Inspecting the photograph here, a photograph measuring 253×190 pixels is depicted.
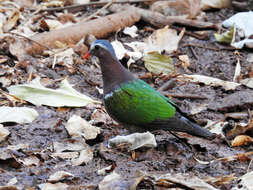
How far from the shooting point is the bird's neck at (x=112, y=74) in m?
4.54

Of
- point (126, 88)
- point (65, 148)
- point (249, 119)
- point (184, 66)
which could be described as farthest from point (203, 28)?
point (65, 148)

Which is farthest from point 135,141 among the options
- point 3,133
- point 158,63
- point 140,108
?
point 158,63

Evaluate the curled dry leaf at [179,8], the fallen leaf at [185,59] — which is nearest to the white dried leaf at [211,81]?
the fallen leaf at [185,59]

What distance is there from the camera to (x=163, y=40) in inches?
272

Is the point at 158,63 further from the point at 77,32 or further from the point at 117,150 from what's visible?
the point at 117,150

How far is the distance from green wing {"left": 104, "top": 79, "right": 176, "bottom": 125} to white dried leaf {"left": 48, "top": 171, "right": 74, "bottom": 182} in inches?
36.7

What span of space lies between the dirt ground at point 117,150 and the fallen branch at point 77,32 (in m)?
0.34

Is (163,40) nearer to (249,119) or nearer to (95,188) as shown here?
(249,119)

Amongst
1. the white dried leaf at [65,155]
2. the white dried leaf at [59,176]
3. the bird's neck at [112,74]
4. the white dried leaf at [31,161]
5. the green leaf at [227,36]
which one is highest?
the bird's neck at [112,74]

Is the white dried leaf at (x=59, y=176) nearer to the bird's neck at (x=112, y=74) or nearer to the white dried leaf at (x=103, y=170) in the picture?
the white dried leaf at (x=103, y=170)

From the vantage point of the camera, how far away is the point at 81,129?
4578 millimetres

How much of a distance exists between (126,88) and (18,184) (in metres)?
1.42

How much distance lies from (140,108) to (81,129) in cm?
61

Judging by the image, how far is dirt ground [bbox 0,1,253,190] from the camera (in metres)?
3.76
